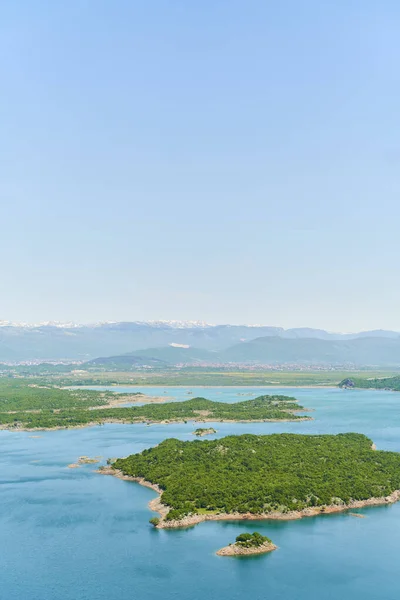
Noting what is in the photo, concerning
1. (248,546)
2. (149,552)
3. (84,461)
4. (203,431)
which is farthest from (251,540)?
(203,431)

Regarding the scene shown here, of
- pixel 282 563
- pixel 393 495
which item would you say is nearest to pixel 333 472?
pixel 393 495

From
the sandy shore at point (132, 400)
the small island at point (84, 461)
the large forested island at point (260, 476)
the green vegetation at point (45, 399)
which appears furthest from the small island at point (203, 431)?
the sandy shore at point (132, 400)

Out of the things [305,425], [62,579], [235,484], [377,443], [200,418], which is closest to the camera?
[62,579]

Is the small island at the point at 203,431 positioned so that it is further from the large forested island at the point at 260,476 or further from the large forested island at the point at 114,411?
the large forested island at the point at 260,476

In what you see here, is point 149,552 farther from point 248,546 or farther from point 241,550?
point 248,546

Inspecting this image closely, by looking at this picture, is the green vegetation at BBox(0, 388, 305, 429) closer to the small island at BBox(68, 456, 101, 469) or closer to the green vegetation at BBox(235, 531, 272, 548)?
the small island at BBox(68, 456, 101, 469)

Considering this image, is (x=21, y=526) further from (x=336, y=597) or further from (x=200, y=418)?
(x=200, y=418)
